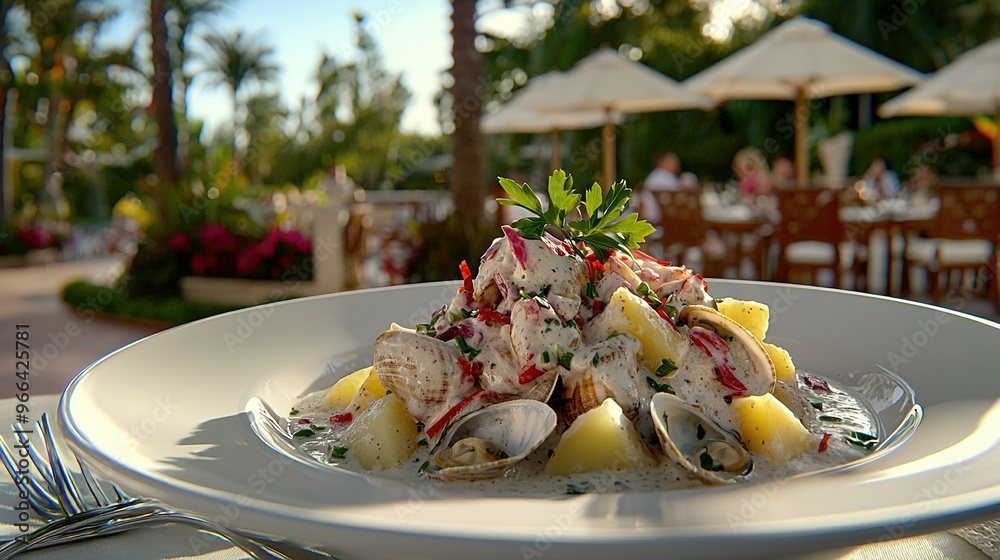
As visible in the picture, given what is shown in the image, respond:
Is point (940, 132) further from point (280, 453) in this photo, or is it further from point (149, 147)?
point (149, 147)

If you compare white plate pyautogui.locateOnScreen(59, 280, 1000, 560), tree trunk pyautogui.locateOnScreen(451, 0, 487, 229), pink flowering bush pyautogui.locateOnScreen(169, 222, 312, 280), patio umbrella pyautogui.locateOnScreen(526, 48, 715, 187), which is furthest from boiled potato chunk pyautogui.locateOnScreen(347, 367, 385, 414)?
patio umbrella pyautogui.locateOnScreen(526, 48, 715, 187)

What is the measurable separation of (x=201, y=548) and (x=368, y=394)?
56cm

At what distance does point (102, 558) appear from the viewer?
42.0 inches

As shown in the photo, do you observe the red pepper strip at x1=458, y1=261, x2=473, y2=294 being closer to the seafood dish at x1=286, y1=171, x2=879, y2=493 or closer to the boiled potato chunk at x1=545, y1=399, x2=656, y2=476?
the seafood dish at x1=286, y1=171, x2=879, y2=493

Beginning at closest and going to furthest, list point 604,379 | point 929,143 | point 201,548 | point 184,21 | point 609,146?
point 201,548 → point 604,379 → point 609,146 → point 929,143 → point 184,21

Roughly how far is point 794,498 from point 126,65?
110 ft

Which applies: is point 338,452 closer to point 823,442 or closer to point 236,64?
point 823,442

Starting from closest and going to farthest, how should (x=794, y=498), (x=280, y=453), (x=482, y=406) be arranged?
(x=794, y=498) → (x=280, y=453) → (x=482, y=406)

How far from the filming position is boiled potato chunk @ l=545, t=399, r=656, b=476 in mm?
1194

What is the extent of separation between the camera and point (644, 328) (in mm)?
1422

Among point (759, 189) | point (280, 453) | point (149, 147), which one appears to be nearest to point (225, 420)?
point (280, 453)

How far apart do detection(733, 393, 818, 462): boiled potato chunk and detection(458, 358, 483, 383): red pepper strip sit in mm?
504

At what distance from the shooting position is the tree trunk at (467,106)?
7.33 meters

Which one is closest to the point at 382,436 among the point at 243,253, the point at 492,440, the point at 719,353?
the point at 492,440
